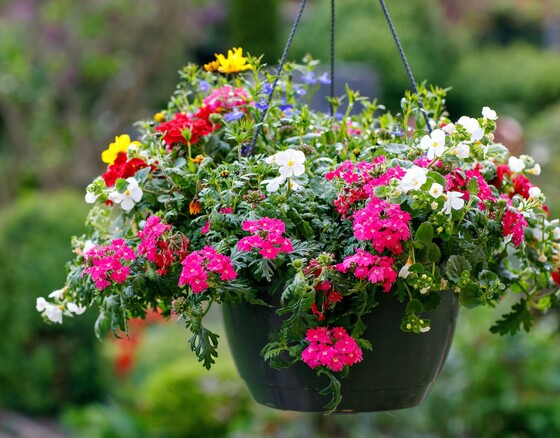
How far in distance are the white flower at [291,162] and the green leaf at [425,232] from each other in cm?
22

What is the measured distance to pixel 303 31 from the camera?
38.8 ft

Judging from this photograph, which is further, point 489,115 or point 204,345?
point 489,115

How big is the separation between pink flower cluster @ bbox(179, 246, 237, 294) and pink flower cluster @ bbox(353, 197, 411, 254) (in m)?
0.22

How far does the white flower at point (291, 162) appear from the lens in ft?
4.70

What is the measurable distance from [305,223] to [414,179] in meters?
0.21

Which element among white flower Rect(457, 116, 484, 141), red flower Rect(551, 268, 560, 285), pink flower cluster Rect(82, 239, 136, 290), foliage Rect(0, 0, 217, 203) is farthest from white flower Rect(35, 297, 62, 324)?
foliage Rect(0, 0, 217, 203)

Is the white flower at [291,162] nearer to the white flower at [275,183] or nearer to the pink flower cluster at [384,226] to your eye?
the white flower at [275,183]

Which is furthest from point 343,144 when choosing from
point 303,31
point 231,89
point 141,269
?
point 303,31

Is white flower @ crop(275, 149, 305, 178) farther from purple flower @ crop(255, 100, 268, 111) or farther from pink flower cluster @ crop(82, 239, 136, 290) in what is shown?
pink flower cluster @ crop(82, 239, 136, 290)

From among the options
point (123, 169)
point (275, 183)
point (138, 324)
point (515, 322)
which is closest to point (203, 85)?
point (123, 169)

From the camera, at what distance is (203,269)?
140 centimetres

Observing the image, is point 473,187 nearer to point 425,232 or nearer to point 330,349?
point 425,232

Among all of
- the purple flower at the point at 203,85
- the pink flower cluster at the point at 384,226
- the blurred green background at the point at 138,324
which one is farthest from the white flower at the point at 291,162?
the blurred green background at the point at 138,324

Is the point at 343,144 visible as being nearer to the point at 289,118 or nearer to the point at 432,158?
the point at 289,118
